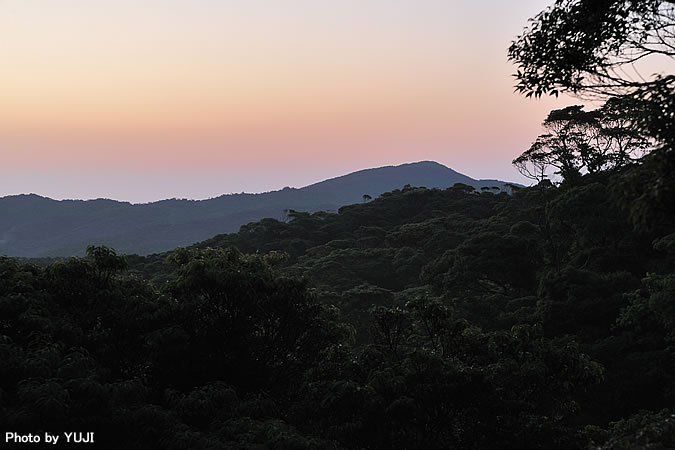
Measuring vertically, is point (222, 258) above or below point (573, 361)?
above

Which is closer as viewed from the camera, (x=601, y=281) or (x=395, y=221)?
(x=601, y=281)

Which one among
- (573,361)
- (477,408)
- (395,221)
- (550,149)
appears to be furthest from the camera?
(395,221)

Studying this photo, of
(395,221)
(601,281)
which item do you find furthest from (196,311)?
(395,221)

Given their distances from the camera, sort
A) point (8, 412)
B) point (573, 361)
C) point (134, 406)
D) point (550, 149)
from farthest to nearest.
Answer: point (550, 149), point (573, 361), point (134, 406), point (8, 412)

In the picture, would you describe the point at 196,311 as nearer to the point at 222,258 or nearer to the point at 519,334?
the point at 222,258

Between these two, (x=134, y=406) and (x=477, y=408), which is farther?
(x=477, y=408)

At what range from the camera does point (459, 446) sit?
9211mm

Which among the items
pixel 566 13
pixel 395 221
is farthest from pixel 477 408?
pixel 395 221

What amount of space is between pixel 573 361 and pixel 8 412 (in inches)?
373

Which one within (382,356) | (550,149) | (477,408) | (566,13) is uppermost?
(550,149)

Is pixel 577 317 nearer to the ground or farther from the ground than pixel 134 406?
nearer to the ground

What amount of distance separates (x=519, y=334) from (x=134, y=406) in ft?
24.0

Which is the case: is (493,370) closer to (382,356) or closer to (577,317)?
(382,356)

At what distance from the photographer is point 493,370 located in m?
9.74
